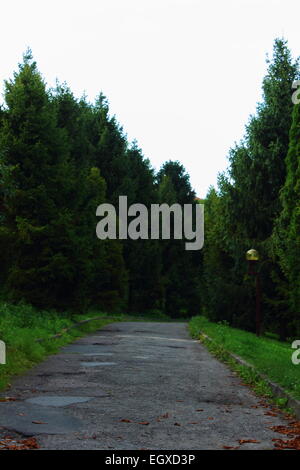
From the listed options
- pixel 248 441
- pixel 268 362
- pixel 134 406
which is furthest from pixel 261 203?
pixel 248 441

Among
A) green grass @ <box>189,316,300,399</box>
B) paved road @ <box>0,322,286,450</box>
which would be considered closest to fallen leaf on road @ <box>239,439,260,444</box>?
paved road @ <box>0,322,286,450</box>

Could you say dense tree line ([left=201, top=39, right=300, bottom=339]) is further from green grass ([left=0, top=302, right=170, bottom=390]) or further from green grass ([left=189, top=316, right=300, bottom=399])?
green grass ([left=189, top=316, right=300, bottom=399])

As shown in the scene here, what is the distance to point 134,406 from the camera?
8023 millimetres

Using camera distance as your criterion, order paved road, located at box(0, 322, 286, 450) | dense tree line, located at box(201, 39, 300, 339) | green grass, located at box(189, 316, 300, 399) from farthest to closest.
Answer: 1. dense tree line, located at box(201, 39, 300, 339)
2. green grass, located at box(189, 316, 300, 399)
3. paved road, located at box(0, 322, 286, 450)

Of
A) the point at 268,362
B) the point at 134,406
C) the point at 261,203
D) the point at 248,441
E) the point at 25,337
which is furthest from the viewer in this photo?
the point at 261,203

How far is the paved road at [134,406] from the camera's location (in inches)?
242

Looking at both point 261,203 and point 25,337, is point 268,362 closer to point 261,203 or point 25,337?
point 25,337

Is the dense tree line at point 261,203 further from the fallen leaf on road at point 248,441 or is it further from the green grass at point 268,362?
the fallen leaf on road at point 248,441

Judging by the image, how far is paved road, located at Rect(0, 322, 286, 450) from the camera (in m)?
6.15

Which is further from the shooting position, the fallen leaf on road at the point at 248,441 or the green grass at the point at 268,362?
the green grass at the point at 268,362

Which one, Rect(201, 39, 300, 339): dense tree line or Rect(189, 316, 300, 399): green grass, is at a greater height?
Rect(201, 39, 300, 339): dense tree line

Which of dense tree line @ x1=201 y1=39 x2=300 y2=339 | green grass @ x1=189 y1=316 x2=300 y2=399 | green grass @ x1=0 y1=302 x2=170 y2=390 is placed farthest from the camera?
dense tree line @ x1=201 y1=39 x2=300 y2=339

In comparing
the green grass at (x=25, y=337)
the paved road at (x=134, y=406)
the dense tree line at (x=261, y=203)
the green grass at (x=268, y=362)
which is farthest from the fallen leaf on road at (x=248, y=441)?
the dense tree line at (x=261, y=203)

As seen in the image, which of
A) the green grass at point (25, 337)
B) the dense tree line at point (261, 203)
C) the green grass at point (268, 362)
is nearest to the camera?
the green grass at point (268, 362)
